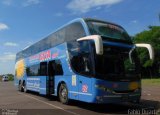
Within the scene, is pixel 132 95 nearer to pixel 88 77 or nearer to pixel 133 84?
pixel 133 84

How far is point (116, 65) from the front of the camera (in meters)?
13.8

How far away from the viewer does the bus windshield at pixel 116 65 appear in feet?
44.0

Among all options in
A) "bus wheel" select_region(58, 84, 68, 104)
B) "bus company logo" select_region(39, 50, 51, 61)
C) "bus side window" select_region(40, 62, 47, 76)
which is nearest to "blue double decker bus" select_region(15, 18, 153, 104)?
"bus wheel" select_region(58, 84, 68, 104)

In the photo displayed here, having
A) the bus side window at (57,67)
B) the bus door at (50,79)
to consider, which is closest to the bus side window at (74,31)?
the bus side window at (57,67)

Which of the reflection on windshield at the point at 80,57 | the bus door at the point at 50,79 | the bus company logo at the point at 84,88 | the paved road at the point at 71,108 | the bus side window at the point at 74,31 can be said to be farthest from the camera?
the bus door at the point at 50,79

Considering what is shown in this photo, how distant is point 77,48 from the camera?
14.9 m

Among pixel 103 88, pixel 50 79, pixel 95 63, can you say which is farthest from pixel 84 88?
pixel 50 79

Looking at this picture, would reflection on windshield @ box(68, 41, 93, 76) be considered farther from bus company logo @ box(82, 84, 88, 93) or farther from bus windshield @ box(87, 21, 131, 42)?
bus windshield @ box(87, 21, 131, 42)

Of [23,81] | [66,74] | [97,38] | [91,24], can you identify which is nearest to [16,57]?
[23,81]

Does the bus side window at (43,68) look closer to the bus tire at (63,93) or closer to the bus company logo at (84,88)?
the bus tire at (63,93)

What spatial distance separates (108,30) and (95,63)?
216 centimetres

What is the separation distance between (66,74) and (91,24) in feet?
9.92

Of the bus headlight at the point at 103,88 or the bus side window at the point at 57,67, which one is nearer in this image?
the bus headlight at the point at 103,88

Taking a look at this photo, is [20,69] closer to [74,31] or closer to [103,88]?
[74,31]
